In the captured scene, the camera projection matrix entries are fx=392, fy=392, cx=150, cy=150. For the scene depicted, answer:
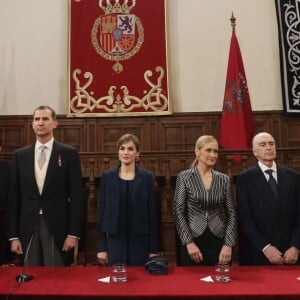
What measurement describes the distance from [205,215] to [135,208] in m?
0.44

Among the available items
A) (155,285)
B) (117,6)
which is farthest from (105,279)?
(117,6)

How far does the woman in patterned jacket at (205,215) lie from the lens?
7.76 ft

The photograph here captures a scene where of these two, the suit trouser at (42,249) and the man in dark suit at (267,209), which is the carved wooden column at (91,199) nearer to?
the suit trouser at (42,249)

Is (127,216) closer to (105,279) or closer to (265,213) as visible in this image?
(105,279)

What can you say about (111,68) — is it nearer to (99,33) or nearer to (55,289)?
(99,33)

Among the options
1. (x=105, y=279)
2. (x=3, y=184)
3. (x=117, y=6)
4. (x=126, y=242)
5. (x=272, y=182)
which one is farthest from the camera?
(x=117, y=6)

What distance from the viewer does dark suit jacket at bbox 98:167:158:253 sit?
2438mm

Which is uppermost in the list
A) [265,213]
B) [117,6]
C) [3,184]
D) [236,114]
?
[117,6]

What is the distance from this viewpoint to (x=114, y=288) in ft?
5.29

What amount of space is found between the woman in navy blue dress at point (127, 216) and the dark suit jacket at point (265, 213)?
0.60 metres

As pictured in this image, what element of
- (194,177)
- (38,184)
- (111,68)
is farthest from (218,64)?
(38,184)

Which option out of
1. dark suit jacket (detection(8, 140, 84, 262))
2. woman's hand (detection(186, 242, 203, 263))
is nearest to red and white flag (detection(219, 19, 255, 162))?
woman's hand (detection(186, 242, 203, 263))

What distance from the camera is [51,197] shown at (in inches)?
94.1

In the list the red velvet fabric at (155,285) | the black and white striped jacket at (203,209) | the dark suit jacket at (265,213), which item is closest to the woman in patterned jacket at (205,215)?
the black and white striped jacket at (203,209)
